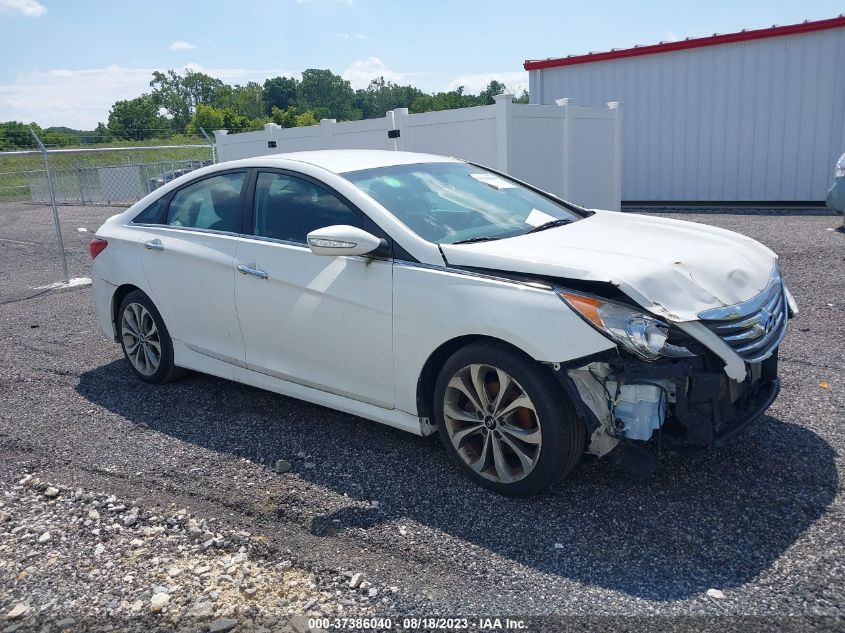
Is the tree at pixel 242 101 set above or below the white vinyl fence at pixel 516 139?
above

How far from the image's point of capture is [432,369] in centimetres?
392

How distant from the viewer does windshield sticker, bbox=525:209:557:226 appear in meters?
4.48

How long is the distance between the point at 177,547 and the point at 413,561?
43.3 inches

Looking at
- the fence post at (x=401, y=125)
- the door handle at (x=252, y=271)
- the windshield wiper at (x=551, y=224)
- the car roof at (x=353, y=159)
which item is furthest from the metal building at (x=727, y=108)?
the door handle at (x=252, y=271)

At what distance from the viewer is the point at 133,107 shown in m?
72.1

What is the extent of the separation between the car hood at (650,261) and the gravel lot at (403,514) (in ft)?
3.20

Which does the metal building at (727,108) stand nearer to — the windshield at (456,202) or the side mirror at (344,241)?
the windshield at (456,202)

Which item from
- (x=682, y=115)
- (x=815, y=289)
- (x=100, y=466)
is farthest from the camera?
(x=682, y=115)

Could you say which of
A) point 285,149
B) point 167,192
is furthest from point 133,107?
point 167,192

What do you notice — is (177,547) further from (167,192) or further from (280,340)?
(167,192)

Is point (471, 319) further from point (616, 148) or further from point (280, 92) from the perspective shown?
point (280, 92)

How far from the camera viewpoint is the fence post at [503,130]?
39.8ft

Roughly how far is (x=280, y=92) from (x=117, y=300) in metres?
118

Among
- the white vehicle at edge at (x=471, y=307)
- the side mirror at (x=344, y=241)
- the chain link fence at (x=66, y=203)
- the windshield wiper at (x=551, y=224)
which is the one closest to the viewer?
the white vehicle at edge at (x=471, y=307)
